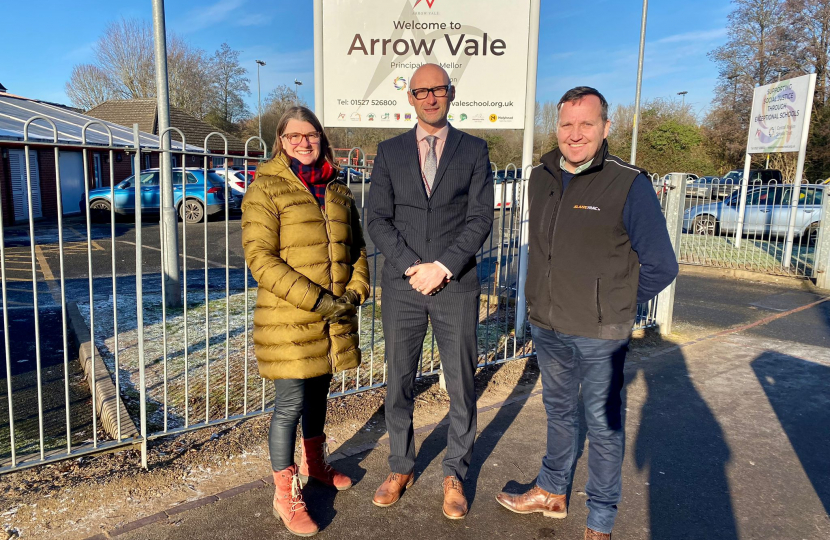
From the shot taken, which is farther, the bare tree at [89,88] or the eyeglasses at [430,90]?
the bare tree at [89,88]

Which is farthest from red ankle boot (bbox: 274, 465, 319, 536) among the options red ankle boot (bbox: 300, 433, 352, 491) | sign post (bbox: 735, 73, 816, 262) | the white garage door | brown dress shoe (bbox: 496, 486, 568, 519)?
the white garage door

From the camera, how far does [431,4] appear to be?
4.84 m

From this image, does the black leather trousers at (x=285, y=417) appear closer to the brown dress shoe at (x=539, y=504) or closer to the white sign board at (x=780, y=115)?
the brown dress shoe at (x=539, y=504)

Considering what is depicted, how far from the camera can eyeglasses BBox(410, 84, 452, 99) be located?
9.27 ft

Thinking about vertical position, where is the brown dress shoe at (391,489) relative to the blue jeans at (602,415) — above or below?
below

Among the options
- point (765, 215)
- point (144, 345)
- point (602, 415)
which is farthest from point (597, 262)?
Answer: point (765, 215)

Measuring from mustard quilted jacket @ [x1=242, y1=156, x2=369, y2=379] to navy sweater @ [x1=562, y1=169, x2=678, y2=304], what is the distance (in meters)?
1.38

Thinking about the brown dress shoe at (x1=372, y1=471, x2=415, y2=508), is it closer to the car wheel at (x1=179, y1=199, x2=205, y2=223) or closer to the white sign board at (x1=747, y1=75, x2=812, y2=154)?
the white sign board at (x1=747, y1=75, x2=812, y2=154)

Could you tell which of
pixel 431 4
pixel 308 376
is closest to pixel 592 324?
pixel 308 376

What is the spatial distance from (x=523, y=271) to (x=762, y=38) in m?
28.9

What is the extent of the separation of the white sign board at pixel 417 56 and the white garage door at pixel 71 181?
1840 cm

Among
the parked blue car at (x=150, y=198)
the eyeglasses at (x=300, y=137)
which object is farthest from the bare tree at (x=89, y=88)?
the eyeglasses at (x=300, y=137)

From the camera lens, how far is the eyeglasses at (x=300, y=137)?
277cm

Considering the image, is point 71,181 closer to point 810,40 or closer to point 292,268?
point 292,268
